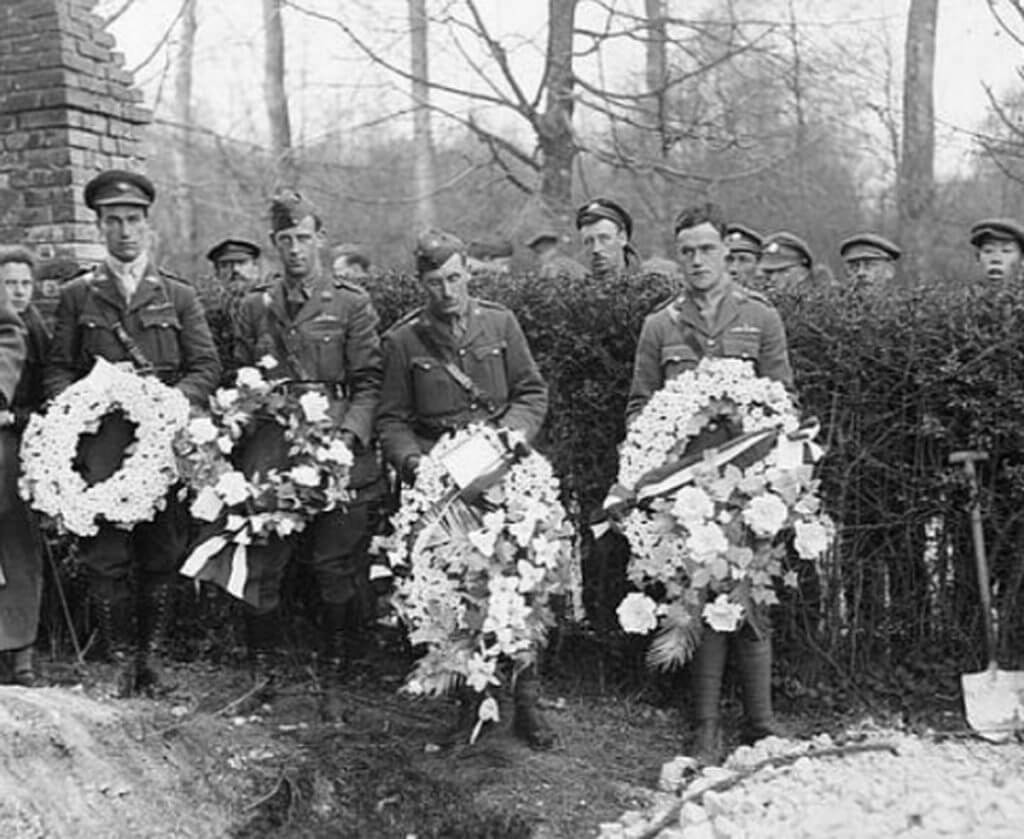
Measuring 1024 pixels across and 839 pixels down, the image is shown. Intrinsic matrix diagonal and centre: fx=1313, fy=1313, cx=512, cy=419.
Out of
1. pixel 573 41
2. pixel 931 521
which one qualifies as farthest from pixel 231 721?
pixel 573 41

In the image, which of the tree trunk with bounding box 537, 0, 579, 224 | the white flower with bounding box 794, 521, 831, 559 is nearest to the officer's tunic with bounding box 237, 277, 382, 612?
the white flower with bounding box 794, 521, 831, 559

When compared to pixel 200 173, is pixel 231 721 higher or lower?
lower

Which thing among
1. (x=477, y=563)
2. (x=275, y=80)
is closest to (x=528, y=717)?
(x=477, y=563)

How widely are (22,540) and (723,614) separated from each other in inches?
126

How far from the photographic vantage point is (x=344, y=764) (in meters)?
5.01

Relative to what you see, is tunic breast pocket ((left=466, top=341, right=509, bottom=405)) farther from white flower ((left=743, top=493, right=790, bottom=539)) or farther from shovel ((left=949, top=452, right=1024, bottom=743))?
shovel ((left=949, top=452, right=1024, bottom=743))

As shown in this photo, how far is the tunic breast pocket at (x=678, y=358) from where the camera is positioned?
517 cm

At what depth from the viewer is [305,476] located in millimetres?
5391

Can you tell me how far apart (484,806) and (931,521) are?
7.52 feet

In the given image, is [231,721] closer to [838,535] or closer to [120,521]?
[120,521]

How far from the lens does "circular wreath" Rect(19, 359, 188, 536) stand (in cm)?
551

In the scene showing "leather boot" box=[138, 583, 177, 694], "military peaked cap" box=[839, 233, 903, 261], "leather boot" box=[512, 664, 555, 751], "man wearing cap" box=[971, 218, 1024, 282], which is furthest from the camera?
"military peaked cap" box=[839, 233, 903, 261]

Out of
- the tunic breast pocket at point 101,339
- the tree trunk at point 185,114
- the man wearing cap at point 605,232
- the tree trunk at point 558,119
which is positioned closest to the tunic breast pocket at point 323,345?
the tunic breast pocket at point 101,339

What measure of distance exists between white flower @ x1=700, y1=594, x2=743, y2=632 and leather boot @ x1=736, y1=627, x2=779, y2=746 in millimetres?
250
